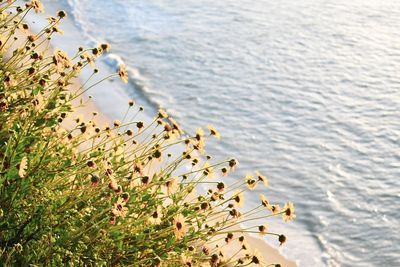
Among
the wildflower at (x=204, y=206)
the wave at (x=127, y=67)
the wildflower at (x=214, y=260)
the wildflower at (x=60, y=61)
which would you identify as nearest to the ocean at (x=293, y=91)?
the wave at (x=127, y=67)

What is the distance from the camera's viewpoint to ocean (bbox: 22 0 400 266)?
6.15m

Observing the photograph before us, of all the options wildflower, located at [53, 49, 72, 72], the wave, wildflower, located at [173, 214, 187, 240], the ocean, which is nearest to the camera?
wildflower, located at [173, 214, 187, 240]

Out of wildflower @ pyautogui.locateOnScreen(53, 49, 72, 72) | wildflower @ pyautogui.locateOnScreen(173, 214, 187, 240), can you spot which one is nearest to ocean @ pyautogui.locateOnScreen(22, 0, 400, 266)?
wildflower @ pyautogui.locateOnScreen(173, 214, 187, 240)

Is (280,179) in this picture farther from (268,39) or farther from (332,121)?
(268,39)

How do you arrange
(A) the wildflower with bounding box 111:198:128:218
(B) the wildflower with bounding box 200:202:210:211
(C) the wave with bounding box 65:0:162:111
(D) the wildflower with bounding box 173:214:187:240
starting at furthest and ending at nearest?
(C) the wave with bounding box 65:0:162:111
(B) the wildflower with bounding box 200:202:210:211
(D) the wildflower with bounding box 173:214:187:240
(A) the wildflower with bounding box 111:198:128:218

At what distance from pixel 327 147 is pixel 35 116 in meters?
4.27

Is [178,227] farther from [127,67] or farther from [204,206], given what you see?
[127,67]

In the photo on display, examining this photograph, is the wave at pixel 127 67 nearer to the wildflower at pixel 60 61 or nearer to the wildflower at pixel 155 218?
the wildflower at pixel 60 61

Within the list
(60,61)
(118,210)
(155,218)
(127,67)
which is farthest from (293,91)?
(118,210)

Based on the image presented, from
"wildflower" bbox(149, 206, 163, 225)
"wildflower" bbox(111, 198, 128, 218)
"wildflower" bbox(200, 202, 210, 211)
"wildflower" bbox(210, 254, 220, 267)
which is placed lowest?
"wildflower" bbox(210, 254, 220, 267)

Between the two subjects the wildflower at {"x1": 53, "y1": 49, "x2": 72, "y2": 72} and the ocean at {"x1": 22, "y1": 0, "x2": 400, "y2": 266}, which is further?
the ocean at {"x1": 22, "y1": 0, "x2": 400, "y2": 266}

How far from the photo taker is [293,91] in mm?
8555

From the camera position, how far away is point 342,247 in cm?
573

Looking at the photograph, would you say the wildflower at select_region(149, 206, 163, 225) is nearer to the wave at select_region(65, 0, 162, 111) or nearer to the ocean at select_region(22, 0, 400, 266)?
the ocean at select_region(22, 0, 400, 266)
